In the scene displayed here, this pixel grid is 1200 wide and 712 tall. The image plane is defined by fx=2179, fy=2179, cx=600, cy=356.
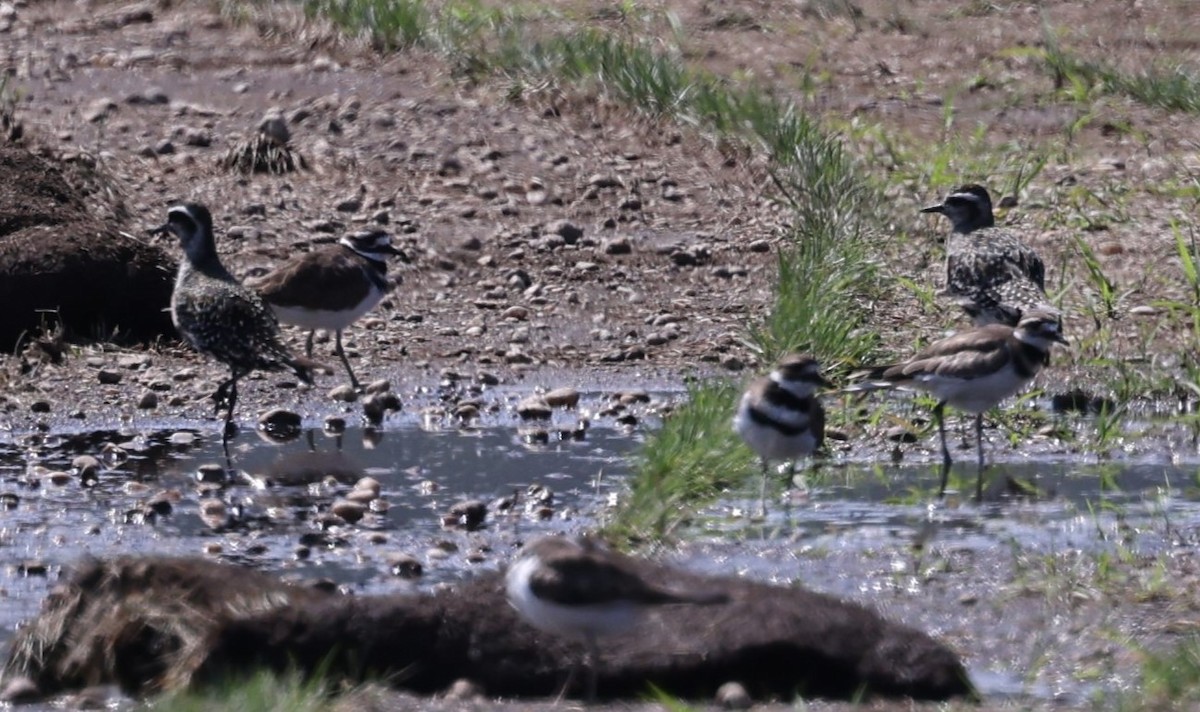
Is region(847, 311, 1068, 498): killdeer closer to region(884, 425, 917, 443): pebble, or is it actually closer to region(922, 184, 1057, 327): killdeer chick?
region(884, 425, 917, 443): pebble

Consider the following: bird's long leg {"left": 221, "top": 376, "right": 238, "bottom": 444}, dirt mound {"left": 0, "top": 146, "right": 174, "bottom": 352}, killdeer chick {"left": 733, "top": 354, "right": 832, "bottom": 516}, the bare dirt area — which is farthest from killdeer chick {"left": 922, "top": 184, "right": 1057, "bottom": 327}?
dirt mound {"left": 0, "top": 146, "right": 174, "bottom": 352}

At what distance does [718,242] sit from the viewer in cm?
1308

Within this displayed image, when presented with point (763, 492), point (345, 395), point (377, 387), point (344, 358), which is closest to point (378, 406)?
point (377, 387)

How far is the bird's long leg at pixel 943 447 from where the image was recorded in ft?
30.4

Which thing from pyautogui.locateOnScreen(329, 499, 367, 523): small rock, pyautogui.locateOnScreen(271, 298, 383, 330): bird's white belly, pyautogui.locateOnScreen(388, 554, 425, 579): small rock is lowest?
pyautogui.locateOnScreen(388, 554, 425, 579): small rock

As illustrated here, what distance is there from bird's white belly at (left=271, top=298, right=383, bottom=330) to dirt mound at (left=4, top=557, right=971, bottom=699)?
4421mm

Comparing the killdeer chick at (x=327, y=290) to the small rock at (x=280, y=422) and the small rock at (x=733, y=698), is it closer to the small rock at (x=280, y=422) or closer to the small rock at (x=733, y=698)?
the small rock at (x=280, y=422)

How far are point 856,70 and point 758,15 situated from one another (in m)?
1.78

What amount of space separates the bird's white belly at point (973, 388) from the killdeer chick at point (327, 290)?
3.02 metres

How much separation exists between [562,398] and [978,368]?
2118 mm

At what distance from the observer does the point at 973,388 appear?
941cm

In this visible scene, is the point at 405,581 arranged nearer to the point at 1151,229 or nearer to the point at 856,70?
the point at 1151,229

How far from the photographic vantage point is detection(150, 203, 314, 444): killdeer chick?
33.9 feet

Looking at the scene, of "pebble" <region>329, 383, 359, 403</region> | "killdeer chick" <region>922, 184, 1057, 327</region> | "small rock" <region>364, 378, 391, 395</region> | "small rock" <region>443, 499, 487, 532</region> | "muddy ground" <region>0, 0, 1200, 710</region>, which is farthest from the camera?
"muddy ground" <region>0, 0, 1200, 710</region>
